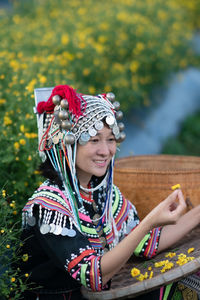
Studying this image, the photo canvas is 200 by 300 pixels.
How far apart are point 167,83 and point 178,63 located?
32.3 inches

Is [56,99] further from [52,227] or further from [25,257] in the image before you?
[25,257]

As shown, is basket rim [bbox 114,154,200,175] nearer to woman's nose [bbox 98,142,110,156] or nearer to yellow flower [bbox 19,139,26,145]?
yellow flower [bbox 19,139,26,145]

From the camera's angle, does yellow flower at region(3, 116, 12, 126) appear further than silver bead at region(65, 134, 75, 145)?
Yes

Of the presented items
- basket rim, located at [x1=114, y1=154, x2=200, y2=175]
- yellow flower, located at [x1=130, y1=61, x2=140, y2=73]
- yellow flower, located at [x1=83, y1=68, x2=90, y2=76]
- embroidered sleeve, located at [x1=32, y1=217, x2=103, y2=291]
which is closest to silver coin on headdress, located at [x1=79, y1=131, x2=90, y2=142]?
embroidered sleeve, located at [x1=32, y1=217, x2=103, y2=291]

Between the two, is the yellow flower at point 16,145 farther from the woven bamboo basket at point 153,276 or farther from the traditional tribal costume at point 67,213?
the woven bamboo basket at point 153,276

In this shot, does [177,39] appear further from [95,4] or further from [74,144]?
[74,144]

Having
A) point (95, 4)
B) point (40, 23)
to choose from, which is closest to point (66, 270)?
point (40, 23)

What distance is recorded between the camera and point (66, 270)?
2.05 m

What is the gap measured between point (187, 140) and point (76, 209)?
396 centimetres

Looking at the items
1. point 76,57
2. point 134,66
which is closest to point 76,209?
point 76,57

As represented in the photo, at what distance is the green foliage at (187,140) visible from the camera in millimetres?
5629

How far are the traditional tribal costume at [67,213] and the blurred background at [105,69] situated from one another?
56 centimetres

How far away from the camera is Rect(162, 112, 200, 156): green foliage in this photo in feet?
18.5

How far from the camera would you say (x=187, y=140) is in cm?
595
